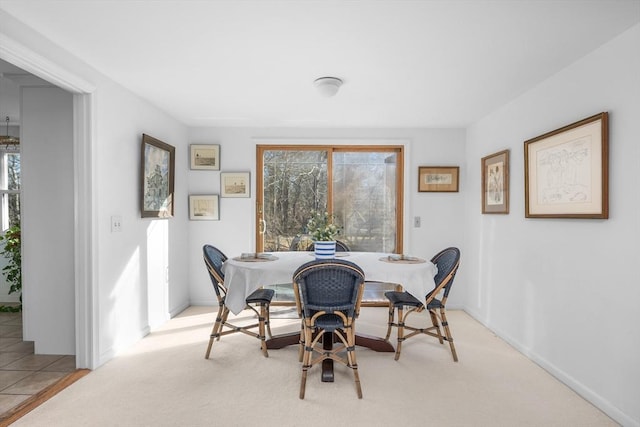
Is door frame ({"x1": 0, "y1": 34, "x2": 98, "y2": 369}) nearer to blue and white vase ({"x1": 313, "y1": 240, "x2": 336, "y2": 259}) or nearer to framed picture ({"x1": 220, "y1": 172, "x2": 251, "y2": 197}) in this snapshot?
blue and white vase ({"x1": 313, "y1": 240, "x2": 336, "y2": 259})

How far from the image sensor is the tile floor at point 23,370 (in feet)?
8.46

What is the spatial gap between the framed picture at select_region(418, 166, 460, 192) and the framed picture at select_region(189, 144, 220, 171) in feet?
9.14

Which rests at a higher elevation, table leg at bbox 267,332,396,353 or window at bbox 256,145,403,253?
window at bbox 256,145,403,253

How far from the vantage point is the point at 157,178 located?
4.04 m

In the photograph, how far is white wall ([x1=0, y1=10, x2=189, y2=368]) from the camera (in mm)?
2539

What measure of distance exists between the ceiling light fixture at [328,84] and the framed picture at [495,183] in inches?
76.3

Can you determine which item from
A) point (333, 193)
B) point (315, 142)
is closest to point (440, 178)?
point (333, 193)

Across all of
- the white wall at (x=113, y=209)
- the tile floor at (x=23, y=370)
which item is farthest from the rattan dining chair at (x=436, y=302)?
the tile floor at (x=23, y=370)

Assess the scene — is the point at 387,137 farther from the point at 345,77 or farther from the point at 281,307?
the point at 281,307

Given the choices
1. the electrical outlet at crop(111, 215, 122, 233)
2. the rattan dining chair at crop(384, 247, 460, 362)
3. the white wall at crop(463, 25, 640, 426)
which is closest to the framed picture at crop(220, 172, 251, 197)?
the electrical outlet at crop(111, 215, 122, 233)

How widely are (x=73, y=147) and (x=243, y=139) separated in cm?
222

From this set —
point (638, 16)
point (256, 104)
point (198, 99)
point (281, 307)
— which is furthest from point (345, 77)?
point (281, 307)

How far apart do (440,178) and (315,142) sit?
1767 mm

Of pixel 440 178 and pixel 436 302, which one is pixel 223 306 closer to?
pixel 436 302
